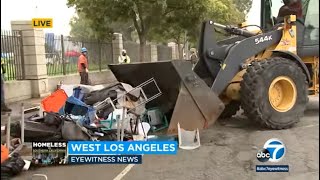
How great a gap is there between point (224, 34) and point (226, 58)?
1014mm

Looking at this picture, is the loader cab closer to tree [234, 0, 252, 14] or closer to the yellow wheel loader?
the yellow wheel loader

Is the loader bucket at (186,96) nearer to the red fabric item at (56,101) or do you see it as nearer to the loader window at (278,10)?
the red fabric item at (56,101)

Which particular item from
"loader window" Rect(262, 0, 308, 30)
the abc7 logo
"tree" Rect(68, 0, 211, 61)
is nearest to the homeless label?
the abc7 logo

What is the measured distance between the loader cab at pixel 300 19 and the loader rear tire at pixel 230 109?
139 cm

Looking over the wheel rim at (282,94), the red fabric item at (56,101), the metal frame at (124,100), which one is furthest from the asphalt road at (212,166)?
the red fabric item at (56,101)

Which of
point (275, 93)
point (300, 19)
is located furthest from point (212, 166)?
point (300, 19)

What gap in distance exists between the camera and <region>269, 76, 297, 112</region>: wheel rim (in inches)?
284

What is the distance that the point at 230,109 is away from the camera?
26.7 feet

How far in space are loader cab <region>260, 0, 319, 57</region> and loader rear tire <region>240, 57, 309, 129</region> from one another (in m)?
0.44

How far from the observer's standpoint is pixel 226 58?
7.11 m

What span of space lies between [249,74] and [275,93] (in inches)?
28.4

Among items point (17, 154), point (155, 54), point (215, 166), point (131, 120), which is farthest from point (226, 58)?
point (155, 54)

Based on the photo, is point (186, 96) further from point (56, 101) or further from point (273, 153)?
point (273, 153)

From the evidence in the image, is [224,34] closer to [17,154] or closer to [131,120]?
[131,120]
